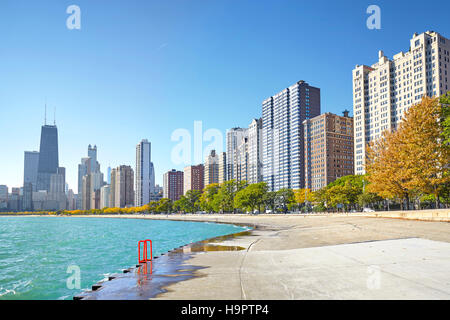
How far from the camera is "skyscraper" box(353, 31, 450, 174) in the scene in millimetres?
144625

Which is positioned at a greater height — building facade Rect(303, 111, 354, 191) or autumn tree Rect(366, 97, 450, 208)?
building facade Rect(303, 111, 354, 191)

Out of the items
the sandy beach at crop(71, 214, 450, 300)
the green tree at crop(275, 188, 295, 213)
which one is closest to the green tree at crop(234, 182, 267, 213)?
the green tree at crop(275, 188, 295, 213)

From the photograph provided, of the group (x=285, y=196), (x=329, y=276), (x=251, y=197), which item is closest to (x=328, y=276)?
(x=329, y=276)

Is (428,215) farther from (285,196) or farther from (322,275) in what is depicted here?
(285,196)

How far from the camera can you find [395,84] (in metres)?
162

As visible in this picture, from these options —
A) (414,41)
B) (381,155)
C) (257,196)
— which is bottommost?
(257,196)

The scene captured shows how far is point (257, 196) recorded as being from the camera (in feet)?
398

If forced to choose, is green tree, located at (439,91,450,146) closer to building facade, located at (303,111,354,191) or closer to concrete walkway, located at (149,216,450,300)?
concrete walkway, located at (149,216,450,300)
